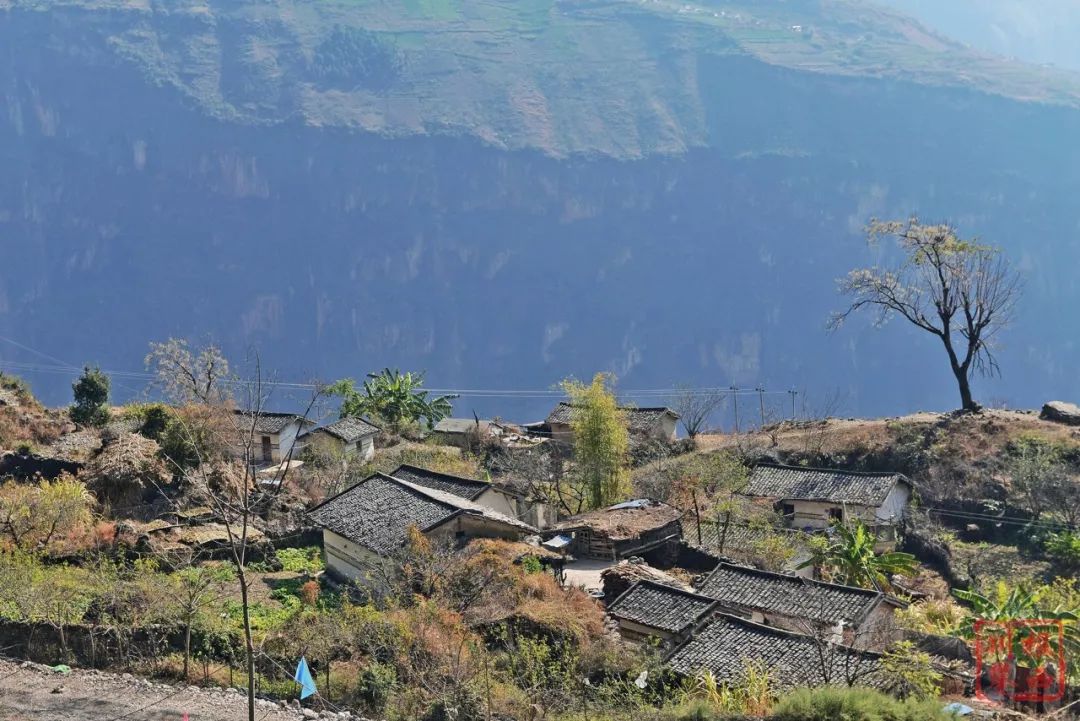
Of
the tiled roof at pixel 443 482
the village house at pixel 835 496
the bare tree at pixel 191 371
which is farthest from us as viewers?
the village house at pixel 835 496

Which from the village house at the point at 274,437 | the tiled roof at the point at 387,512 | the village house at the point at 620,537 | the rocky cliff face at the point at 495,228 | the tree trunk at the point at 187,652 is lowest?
the tree trunk at the point at 187,652

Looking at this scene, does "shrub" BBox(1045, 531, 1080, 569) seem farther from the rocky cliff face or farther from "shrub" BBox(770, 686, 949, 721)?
the rocky cliff face

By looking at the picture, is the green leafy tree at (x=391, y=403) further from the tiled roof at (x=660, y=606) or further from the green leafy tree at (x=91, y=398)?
the tiled roof at (x=660, y=606)

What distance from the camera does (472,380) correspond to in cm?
17100

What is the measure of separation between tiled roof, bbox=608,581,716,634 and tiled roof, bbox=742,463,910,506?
42.8 feet

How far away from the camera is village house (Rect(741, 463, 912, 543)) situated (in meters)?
36.3

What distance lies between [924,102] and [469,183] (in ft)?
273

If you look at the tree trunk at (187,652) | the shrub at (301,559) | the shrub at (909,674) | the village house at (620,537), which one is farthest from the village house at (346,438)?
the shrub at (909,674)

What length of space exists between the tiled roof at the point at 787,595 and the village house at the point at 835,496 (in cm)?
978

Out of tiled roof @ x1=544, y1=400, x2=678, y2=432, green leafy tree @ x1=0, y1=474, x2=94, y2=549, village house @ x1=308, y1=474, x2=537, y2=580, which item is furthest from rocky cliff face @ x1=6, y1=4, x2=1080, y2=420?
green leafy tree @ x1=0, y1=474, x2=94, y2=549

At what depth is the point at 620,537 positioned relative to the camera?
3341 centimetres

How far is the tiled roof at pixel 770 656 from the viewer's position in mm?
20328

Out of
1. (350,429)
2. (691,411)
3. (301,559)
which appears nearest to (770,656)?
(301,559)

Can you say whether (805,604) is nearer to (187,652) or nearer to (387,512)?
(387,512)
